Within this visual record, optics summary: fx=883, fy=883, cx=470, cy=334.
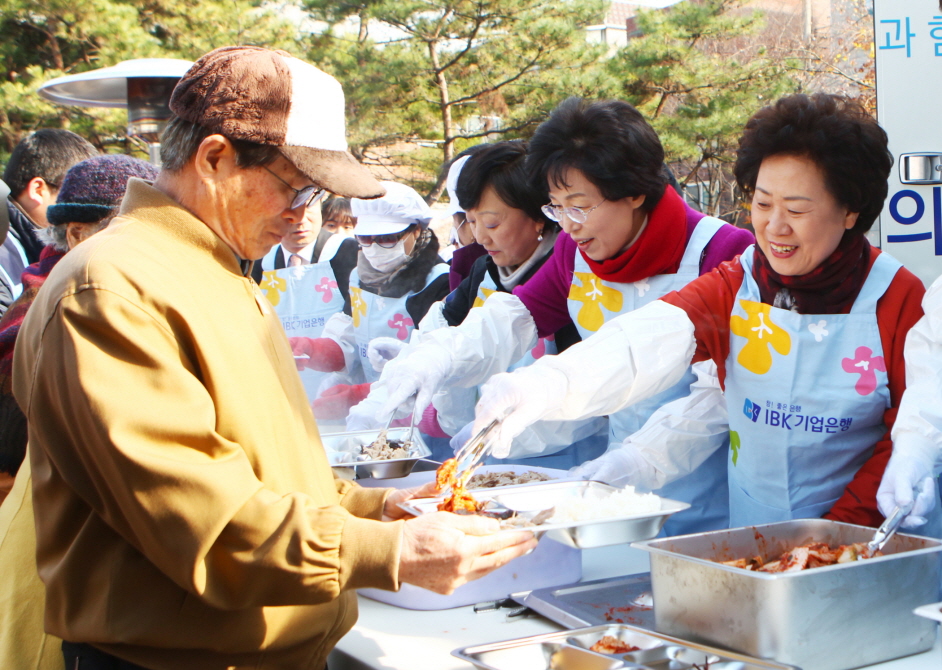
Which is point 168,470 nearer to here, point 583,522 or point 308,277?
point 583,522

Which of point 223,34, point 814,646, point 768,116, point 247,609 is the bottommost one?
point 814,646

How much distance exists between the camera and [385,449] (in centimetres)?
246

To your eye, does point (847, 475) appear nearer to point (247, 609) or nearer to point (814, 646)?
point (814, 646)

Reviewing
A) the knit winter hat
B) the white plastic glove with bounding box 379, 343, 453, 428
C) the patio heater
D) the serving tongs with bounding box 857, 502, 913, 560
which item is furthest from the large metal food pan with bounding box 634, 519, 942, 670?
the patio heater

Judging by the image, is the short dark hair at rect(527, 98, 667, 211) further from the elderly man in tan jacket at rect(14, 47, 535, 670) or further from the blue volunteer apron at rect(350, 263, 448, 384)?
the blue volunteer apron at rect(350, 263, 448, 384)

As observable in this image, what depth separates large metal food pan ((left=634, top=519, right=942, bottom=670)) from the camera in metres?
1.40

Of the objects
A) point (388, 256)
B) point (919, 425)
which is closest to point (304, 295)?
point (388, 256)

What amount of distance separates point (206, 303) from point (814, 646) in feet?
3.59

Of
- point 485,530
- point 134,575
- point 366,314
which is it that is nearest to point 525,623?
point 485,530

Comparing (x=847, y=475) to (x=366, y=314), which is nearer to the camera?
(x=847, y=475)

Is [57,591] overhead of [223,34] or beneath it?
beneath

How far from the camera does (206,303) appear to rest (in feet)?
4.26

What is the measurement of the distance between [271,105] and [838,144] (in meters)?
1.28

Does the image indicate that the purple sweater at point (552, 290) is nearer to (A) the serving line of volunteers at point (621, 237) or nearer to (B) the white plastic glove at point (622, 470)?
(A) the serving line of volunteers at point (621, 237)
